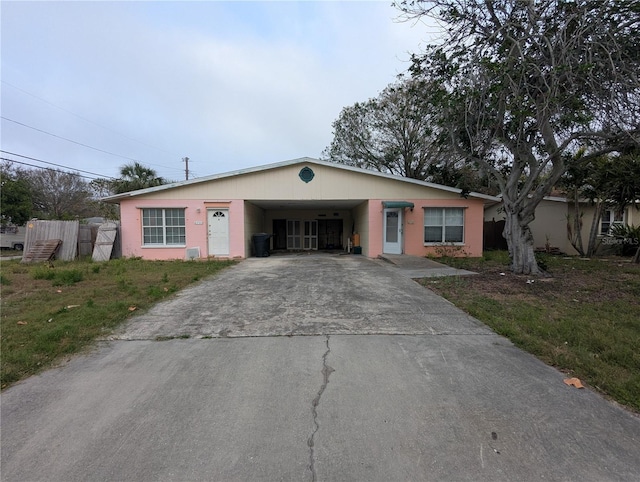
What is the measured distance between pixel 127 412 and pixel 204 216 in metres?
13.0

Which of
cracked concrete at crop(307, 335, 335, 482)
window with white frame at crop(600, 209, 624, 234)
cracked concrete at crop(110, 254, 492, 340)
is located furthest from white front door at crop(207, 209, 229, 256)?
window with white frame at crop(600, 209, 624, 234)

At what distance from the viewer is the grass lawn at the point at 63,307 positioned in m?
3.93

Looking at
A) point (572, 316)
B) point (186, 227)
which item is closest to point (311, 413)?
point (572, 316)

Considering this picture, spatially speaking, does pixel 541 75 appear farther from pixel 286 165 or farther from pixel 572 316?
pixel 286 165

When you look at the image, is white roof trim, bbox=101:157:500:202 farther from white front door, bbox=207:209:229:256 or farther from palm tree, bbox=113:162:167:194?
palm tree, bbox=113:162:167:194

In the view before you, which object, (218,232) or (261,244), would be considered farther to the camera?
(261,244)

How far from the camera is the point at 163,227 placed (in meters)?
15.1

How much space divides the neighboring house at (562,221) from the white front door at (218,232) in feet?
45.1

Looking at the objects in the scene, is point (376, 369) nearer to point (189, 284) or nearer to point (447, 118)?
point (189, 284)

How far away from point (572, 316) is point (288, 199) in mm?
11697

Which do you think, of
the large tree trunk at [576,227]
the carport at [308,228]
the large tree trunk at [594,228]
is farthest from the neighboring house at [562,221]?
the carport at [308,228]

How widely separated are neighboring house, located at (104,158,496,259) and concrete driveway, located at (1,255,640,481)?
1047 cm

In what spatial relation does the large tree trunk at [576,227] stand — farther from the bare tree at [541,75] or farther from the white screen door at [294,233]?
the white screen door at [294,233]

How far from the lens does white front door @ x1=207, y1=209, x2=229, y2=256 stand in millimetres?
15047
